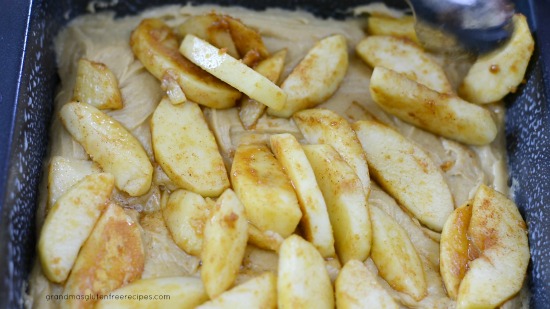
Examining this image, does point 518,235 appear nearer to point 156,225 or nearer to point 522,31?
point 522,31

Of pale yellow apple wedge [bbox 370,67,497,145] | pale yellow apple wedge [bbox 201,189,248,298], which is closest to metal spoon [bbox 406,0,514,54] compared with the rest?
pale yellow apple wedge [bbox 370,67,497,145]

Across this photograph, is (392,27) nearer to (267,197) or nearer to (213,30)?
(213,30)

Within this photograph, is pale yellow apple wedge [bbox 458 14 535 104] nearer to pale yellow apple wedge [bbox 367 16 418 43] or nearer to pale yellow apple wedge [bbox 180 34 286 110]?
pale yellow apple wedge [bbox 367 16 418 43]

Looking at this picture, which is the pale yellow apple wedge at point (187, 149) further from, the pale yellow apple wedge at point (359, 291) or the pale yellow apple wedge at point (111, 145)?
the pale yellow apple wedge at point (359, 291)

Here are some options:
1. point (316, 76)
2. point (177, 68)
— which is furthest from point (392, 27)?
point (177, 68)

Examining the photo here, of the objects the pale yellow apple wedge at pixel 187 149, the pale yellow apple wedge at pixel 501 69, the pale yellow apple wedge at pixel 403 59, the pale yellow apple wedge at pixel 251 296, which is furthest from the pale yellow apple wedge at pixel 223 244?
the pale yellow apple wedge at pixel 501 69

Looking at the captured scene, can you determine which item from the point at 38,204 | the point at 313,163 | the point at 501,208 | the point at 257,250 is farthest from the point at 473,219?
the point at 38,204

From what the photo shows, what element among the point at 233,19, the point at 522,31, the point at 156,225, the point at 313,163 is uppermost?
the point at 522,31
